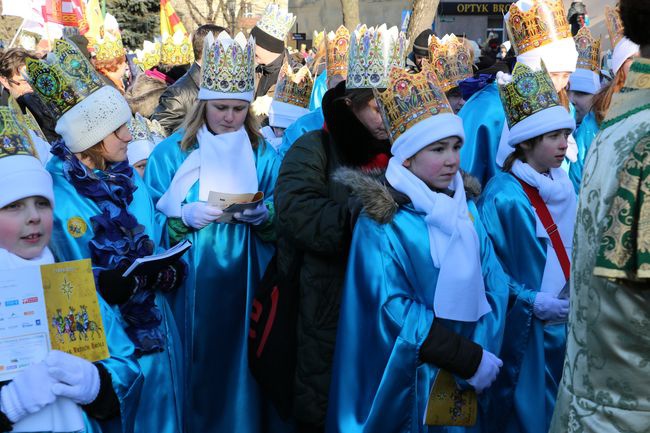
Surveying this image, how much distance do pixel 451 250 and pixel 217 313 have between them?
203 centimetres

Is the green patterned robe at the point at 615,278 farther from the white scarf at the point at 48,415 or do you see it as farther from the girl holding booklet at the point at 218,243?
the girl holding booklet at the point at 218,243

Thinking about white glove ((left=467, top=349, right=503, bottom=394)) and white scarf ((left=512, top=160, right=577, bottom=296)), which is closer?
white glove ((left=467, top=349, right=503, bottom=394))

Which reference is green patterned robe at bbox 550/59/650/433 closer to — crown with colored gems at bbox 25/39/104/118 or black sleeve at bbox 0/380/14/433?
black sleeve at bbox 0/380/14/433

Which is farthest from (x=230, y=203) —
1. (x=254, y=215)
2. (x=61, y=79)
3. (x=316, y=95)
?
(x=316, y=95)

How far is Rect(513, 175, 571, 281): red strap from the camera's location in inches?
172

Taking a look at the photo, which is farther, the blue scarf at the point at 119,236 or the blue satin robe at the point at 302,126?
the blue satin robe at the point at 302,126

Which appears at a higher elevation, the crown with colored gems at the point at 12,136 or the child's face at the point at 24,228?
the crown with colored gems at the point at 12,136

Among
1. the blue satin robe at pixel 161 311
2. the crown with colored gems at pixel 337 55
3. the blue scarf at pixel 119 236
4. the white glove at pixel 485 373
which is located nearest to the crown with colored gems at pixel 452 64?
the crown with colored gems at pixel 337 55

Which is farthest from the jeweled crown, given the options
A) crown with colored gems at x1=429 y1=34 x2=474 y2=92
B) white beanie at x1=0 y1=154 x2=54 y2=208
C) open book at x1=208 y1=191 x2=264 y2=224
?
white beanie at x1=0 y1=154 x2=54 y2=208

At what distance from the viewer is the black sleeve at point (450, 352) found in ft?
12.0

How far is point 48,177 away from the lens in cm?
323

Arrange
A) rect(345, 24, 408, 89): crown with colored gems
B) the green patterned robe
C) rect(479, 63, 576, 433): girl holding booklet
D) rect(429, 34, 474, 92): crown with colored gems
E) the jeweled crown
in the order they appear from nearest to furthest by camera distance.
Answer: the green patterned robe, rect(479, 63, 576, 433): girl holding booklet, rect(345, 24, 408, 89): crown with colored gems, rect(429, 34, 474, 92): crown with colored gems, the jeweled crown

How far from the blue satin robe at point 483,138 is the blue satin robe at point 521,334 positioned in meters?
1.34

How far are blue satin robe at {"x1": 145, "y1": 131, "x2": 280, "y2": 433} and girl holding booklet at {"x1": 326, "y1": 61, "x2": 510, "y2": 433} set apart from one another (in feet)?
4.96
